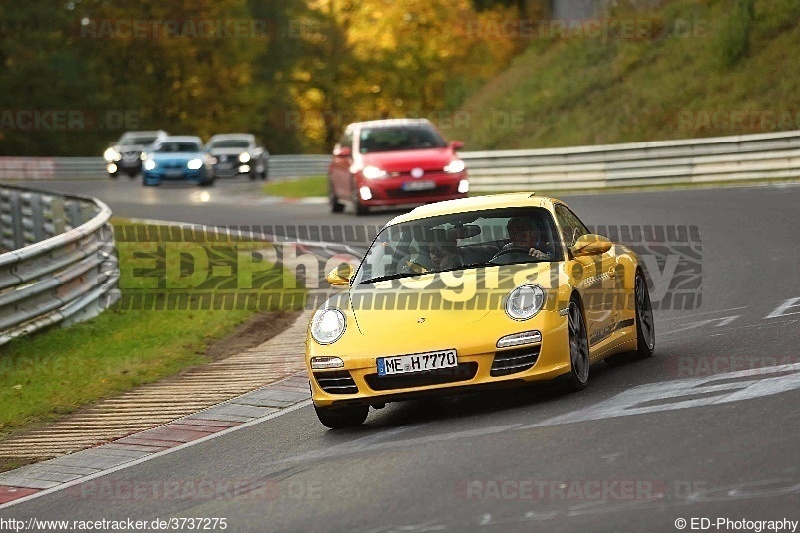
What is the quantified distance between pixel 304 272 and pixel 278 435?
31.0 ft

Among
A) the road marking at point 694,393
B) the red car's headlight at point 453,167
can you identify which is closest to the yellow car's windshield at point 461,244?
the road marking at point 694,393

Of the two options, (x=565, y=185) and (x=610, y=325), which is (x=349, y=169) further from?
(x=610, y=325)

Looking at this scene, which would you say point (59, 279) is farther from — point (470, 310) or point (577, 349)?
point (577, 349)

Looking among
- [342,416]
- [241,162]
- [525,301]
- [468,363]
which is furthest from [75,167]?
[468,363]

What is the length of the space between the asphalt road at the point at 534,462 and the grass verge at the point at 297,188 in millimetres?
26917

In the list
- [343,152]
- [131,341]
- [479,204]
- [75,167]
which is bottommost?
[75,167]

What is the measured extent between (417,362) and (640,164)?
22113mm

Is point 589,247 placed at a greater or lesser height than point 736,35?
greater

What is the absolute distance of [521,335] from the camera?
9.20 meters

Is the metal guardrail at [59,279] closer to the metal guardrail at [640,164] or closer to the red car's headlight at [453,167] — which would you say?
the red car's headlight at [453,167]

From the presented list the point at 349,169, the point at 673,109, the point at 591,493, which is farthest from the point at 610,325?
the point at 673,109

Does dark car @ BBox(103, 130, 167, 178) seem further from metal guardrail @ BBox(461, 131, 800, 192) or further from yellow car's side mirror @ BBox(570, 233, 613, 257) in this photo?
yellow car's side mirror @ BBox(570, 233, 613, 257)

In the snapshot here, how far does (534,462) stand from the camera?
24.9ft

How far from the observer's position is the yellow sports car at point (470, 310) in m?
9.20
